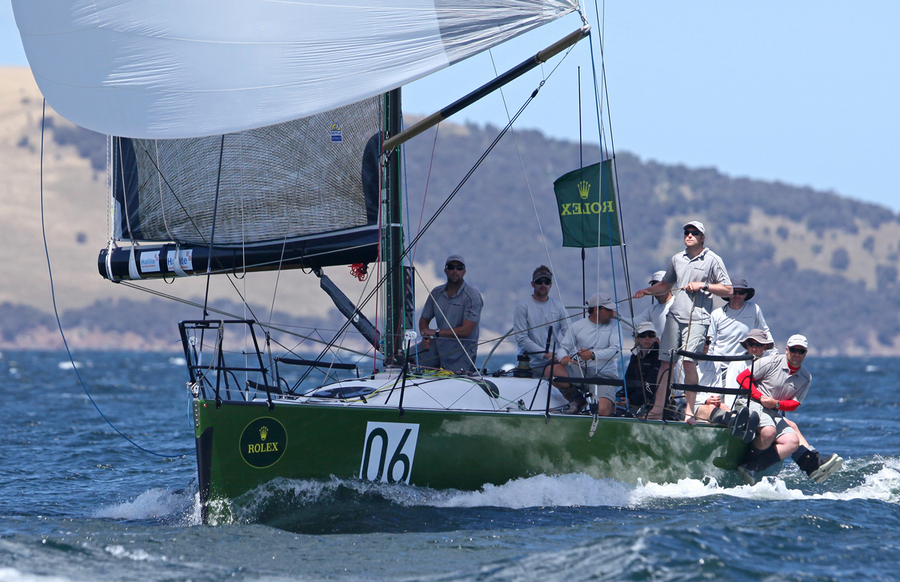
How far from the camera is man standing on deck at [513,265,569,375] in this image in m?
8.02

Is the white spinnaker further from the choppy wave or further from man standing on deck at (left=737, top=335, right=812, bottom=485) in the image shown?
man standing on deck at (left=737, top=335, right=812, bottom=485)

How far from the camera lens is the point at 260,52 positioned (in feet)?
21.9

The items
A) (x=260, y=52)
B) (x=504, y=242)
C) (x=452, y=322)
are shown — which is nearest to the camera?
(x=260, y=52)

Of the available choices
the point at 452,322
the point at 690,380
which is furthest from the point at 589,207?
the point at 690,380

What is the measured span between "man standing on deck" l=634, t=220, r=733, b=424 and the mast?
70.1 inches

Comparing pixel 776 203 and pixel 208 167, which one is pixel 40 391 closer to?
pixel 208 167

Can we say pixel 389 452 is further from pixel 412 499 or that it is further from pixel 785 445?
pixel 785 445

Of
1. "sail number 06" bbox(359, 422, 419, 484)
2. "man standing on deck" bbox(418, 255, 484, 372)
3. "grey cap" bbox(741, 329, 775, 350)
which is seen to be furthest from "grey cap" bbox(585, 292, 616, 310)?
"sail number 06" bbox(359, 422, 419, 484)

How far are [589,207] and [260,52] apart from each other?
8.91 ft

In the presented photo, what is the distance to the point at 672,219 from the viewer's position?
123m

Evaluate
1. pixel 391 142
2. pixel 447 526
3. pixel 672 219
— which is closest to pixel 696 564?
pixel 447 526

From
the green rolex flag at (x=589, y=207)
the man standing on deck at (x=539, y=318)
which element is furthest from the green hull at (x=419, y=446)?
the green rolex flag at (x=589, y=207)

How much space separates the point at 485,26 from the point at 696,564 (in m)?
3.60

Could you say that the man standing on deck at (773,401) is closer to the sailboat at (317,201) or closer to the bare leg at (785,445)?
the bare leg at (785,445)
